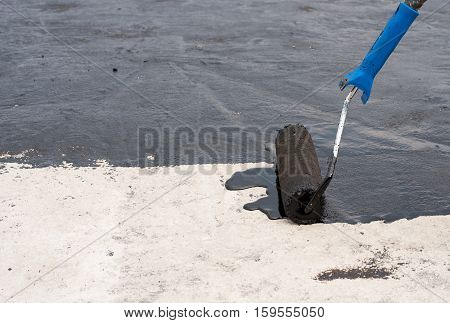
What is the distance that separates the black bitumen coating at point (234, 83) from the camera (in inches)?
237

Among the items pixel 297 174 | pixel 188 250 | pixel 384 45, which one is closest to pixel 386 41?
pixel 384 45

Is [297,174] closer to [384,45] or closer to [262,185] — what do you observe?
[262,185]

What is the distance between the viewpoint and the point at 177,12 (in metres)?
11.5

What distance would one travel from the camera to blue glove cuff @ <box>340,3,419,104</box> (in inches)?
164

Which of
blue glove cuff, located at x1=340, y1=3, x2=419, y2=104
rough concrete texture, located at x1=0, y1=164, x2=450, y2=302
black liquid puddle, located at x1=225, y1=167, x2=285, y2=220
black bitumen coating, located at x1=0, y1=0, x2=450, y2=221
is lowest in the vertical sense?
rough concrete texture, located at x1=0, y1=164, x2=450, y2=302

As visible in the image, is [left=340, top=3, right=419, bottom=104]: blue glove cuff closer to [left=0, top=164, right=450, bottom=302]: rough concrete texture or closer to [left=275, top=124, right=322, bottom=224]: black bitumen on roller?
[left=275, top=124, right=322, bottom=224]: black bitumen on roller

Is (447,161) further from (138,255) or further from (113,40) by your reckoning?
(113,40)

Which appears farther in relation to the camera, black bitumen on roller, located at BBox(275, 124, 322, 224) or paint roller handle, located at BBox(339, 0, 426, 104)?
black bitumen on roller, located at BBox(275, 124, 322, 224)

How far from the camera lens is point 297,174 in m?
4.95

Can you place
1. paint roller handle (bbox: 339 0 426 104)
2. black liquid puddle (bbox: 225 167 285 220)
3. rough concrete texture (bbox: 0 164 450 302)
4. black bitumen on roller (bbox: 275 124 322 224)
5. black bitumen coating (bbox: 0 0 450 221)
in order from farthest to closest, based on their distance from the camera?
black bitumen coating (bbox: 0 0 450 221), black liquid puddle (bbox: 225 167 285 220), black bitumen on roller (bbox: 275 124 322 224), paint roller handle (bbox: 339 0 426 104), rough concrete texture (bbox: 0 164 450 302)

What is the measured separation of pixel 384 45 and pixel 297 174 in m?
1.32

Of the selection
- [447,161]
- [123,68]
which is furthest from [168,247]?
[123,68]

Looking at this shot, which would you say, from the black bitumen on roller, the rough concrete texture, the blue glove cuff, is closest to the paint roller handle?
the blue glove cuff
